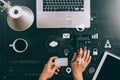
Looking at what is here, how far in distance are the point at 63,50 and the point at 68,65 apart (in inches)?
2.9

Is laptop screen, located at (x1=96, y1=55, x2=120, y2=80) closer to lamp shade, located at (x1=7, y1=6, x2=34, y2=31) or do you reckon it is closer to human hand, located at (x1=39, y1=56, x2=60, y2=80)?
human hand, located at (x1=39, y1=56, x2=60, y2=80)

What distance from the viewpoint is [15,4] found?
1669mm

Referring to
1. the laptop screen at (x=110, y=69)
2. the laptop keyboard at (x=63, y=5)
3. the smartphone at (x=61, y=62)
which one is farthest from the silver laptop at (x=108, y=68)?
the laptop keyboard at (x=63, y=5)

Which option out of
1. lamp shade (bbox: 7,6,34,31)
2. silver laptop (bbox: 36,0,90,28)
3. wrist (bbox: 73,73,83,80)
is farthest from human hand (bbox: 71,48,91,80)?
lamp shade (bbox: 7,6,34,31)

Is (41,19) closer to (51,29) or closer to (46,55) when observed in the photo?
(51,29)

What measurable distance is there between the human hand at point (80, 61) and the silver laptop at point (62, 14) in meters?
0.13

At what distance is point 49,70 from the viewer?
5.42 ft

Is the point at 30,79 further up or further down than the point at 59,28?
further down

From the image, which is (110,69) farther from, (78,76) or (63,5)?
(63,5)

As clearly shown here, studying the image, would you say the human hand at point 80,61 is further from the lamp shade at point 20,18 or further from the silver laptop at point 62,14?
the lamp shade at point 20,18

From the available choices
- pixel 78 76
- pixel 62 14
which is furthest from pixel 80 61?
pixel 62 14

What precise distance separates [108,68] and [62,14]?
324 millimetres

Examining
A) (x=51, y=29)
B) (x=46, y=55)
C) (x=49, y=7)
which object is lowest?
(x=46, y=55)

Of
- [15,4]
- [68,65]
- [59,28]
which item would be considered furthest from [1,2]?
[68,65]
